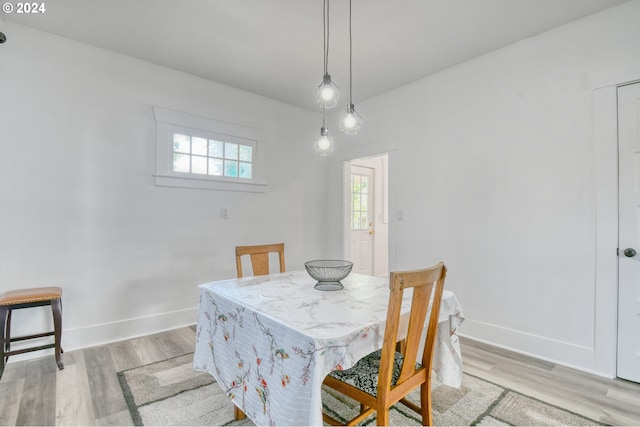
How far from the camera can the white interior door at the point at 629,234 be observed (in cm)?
216

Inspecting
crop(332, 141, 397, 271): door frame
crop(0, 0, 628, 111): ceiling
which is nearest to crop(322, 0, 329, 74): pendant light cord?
crop(0, 0, 628, 111): ceiling

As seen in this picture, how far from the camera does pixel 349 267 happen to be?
1900mm

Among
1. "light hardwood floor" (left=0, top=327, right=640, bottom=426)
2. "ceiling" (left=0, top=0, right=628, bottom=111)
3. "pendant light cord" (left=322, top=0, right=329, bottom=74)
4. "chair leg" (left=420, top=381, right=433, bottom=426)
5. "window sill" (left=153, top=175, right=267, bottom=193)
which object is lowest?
"light hardwood floor" (left=0, top=327, right=640, bottom=426)

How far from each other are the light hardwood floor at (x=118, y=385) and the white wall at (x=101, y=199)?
383 mm

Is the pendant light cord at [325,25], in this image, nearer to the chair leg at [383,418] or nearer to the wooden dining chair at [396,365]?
the wooden dining chair at [396,365]

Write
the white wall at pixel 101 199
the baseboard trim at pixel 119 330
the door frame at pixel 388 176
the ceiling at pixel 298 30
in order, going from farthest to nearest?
the door frame at pixel 388 176 → the baseboard trim at pixel 119 330 → the white wall at pixel 101 199 → the ceiling at pixel 298 30

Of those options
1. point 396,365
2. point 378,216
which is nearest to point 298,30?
point 396,365

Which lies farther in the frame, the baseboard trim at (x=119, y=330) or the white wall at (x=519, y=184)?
the baseboard trim at (x=119, y=330)

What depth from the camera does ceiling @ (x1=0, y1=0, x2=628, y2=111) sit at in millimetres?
2244

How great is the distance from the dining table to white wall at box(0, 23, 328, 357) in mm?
1579

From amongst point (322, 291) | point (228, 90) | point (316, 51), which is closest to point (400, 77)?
point (316, 51)

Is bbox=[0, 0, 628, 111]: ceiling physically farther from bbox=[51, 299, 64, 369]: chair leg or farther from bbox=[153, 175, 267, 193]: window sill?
bbox=[51, 299, 64, 369]: chair leg

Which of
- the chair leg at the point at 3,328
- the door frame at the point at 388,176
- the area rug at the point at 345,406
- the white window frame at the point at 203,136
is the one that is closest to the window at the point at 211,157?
the white window frame at the point at 203,136

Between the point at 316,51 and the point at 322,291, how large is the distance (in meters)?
2.20
